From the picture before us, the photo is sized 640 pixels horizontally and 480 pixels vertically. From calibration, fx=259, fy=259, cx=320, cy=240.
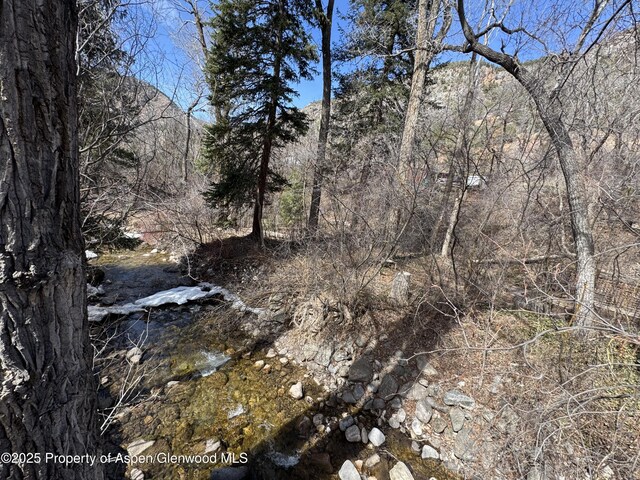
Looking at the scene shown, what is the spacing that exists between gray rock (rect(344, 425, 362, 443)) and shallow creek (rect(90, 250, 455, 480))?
0.06 meters

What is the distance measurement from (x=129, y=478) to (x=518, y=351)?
4.66 m

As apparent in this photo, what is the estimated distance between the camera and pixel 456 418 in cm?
304

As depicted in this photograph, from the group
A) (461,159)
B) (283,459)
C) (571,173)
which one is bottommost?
(283,459)

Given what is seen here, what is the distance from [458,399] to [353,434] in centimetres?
137

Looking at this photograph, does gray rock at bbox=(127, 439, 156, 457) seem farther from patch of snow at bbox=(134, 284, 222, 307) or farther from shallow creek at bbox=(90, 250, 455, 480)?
patch of snow at bbox=(134, 284, 222, 307)

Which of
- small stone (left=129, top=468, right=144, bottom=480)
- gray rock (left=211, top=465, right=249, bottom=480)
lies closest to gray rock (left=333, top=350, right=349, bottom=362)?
gray rock (left=211, top=465, right=249, bottom=480)

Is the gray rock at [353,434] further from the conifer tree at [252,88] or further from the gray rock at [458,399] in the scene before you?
the conifer tree at [252,88]

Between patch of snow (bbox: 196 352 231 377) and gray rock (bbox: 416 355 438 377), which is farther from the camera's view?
patch of snow (bbox: 196 352 231 377)

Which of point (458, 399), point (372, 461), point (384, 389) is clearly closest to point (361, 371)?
point (384, 389)

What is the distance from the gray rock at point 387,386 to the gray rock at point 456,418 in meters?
0.69

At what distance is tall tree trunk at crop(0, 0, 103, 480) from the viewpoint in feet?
2.60

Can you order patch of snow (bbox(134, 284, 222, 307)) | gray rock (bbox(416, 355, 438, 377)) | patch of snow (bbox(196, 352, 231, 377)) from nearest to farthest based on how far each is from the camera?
1. gray rock (bbox(416, 355, 438, 377))
2. patch of snow (bbox(196, 352, 231, 377))
3. patch of snow (bbox(134, 284, 222, 307))

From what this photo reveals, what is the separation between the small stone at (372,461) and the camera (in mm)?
2710

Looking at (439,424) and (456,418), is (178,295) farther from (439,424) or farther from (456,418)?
(456,418)
